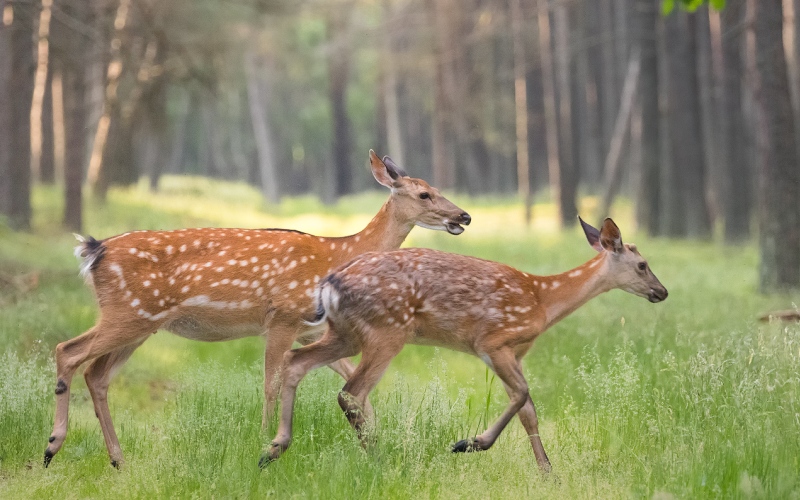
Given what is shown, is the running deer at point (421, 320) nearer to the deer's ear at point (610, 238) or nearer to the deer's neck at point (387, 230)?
the deer's ear at point (610, 238)

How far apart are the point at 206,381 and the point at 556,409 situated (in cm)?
267

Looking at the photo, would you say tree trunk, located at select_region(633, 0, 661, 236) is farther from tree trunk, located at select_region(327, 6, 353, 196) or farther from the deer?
tree trunk, located at select_region(327, 6, 353, 196)

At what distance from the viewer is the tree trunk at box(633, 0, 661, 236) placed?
2691 cm

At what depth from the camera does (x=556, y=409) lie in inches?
329

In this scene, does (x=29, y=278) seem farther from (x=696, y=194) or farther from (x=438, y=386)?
(x=696, y=194)

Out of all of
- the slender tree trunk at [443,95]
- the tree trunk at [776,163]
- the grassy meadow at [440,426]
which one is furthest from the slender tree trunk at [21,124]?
the slender tree trunk at [443,95]

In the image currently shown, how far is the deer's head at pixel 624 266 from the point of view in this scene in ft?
24.5

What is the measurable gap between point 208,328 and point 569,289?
257 centimetres

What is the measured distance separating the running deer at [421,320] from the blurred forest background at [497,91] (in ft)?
12.6

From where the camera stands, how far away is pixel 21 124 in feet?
60.6

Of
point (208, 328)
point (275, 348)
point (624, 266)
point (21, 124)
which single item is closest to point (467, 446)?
point (275, 348)

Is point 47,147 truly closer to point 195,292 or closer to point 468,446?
point 195,292

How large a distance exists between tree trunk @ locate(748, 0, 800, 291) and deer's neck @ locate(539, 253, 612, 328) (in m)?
7.88

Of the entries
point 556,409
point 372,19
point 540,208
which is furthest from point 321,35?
point 556,409
